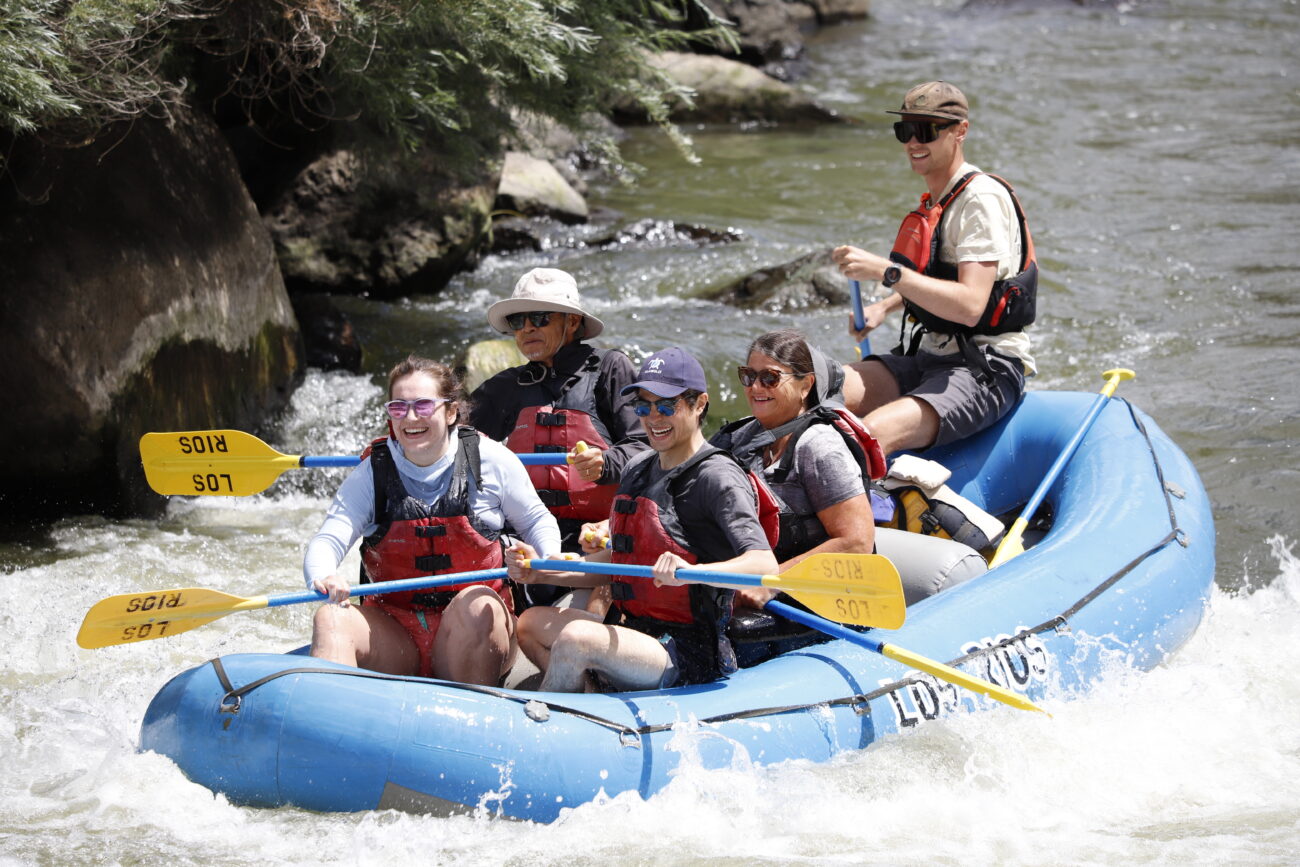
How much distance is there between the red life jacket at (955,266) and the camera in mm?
4707

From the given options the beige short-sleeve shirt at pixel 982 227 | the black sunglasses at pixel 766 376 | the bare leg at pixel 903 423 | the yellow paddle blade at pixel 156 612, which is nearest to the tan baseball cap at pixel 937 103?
the beige short-sleeve shirt at pixel 982 227

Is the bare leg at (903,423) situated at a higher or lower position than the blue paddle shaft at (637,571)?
lower

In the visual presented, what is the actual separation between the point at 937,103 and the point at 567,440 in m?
1.67

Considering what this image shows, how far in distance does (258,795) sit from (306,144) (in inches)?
225

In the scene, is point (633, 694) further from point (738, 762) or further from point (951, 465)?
point (951, 465)

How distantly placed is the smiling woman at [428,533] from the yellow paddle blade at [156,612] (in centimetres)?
29

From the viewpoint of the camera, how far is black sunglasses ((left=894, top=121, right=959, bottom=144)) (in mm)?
4617

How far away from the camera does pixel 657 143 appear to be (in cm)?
1357

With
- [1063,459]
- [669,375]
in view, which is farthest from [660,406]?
[1063,459]

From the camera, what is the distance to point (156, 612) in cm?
365

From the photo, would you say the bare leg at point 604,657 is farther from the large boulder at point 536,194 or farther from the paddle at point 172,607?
the large boulder at point 536,194

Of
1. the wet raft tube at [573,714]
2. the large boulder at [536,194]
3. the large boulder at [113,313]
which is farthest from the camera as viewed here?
the large boulder at [536,194]

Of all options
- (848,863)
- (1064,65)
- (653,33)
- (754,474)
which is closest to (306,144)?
(653,33)

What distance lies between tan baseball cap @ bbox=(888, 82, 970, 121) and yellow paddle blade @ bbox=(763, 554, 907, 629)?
183 cm
